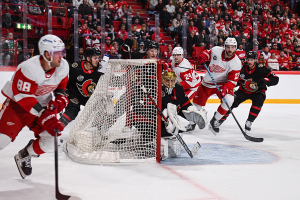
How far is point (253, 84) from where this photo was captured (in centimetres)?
454

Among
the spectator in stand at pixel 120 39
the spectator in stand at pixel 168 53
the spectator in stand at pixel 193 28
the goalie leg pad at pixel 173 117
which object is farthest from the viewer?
the spectator in stand at pixel 193 28

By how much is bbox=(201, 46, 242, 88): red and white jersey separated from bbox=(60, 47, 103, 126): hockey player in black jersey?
148cm

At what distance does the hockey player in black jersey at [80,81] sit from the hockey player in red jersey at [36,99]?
1191 mm

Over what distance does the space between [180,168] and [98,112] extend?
87 cm

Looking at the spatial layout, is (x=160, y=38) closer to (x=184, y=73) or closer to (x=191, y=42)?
(x=191, y=42)

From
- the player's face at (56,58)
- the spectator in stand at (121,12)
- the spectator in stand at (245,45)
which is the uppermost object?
the spectator in stand at (121,12)

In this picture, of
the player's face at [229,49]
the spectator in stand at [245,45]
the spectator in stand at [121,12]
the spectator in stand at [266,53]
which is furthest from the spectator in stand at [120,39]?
the spectator in stand at [266,53]

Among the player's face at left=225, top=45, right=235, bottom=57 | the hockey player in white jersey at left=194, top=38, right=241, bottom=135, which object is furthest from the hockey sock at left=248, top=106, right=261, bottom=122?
the player's face at left=225, top=45, right=235, bottom=57

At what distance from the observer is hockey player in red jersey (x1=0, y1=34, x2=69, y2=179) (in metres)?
2.15

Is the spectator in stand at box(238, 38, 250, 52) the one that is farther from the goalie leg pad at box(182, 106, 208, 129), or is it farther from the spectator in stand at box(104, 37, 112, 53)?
the goalie leg pad at box(182, 106, 208, 129)

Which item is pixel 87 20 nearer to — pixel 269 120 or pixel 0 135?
pixel 269 120

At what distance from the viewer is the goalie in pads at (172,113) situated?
2845mm

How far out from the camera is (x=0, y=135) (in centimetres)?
226

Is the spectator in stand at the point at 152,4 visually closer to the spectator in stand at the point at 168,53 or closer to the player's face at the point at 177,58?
the spectator in stand at the point at 168,53
